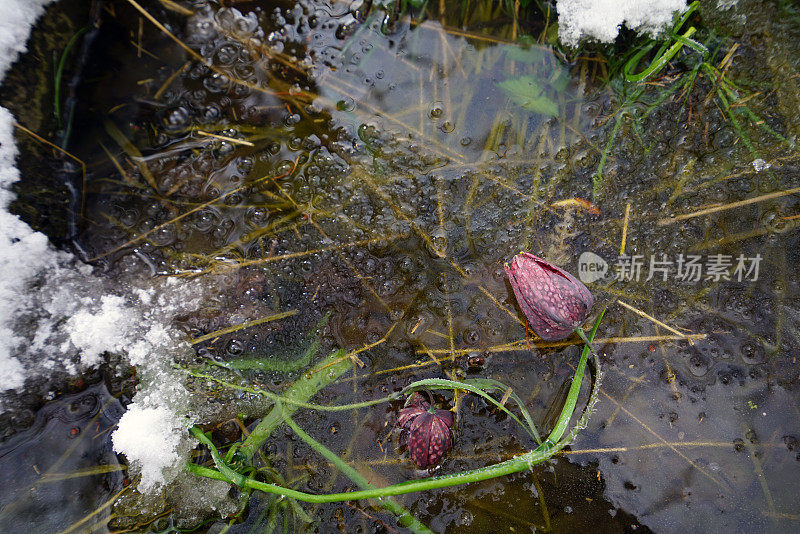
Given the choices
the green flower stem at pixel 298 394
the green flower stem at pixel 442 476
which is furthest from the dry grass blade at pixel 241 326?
the green flower stem at pixel 442 476

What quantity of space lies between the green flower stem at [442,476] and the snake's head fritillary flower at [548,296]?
15 cm

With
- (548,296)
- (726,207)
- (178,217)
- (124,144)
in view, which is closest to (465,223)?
(548,296)

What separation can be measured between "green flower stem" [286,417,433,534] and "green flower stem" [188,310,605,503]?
62 mm

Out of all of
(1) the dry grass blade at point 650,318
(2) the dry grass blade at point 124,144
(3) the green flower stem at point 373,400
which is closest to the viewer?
(3) the green flower stem at point 373,400

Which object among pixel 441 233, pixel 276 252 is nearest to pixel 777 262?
pixel 441 233

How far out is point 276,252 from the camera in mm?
1771

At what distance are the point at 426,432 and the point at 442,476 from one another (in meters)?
0.15

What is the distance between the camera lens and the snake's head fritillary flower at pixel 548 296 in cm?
157

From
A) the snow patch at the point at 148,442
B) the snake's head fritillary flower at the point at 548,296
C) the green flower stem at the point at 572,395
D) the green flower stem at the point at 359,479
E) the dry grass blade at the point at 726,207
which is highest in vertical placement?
the dry grass blade at the point at 726,207

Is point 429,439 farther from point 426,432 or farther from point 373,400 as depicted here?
point 373,400

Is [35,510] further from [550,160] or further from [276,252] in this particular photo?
[550,160]

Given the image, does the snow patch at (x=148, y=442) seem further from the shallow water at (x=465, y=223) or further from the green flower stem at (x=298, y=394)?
the green flower stem at (x=298, y=394)

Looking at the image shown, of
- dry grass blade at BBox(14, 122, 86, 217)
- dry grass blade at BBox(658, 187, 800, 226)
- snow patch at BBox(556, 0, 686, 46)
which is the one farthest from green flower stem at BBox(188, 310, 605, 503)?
snow patch at BBox(556, 0, 686, 46)

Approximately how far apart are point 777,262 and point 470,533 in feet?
5.14
